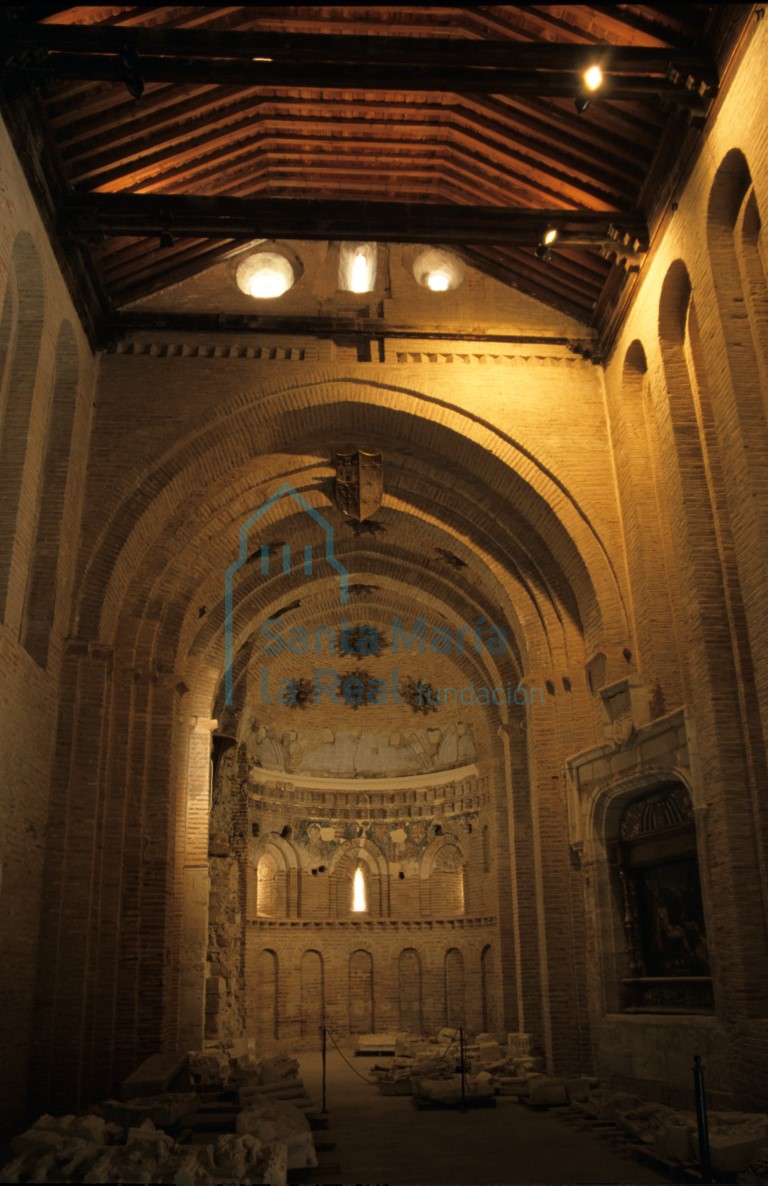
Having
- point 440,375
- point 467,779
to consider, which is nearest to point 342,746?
point 467,779

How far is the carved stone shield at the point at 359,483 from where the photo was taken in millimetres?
14953

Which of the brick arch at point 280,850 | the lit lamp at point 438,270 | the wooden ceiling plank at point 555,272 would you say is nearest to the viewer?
the wooden ceiling plank at point 555,272

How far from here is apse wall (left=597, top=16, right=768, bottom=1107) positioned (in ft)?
29.7

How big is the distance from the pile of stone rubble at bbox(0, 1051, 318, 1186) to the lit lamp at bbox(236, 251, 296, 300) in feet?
33.5

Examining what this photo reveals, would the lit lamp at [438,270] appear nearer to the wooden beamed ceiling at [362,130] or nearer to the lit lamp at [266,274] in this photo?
the wooden beamed ceiling at [362,130]

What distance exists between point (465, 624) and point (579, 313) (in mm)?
6316

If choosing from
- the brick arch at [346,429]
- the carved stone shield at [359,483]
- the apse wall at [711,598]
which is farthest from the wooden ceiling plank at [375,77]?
the carved stone shield at [359,483]

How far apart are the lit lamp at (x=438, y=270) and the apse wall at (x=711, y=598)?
2913 millimetres

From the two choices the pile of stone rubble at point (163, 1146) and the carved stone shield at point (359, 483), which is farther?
the carved stone shield at point (359, 483)

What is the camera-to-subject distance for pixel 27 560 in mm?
10820

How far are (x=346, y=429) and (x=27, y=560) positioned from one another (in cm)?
533

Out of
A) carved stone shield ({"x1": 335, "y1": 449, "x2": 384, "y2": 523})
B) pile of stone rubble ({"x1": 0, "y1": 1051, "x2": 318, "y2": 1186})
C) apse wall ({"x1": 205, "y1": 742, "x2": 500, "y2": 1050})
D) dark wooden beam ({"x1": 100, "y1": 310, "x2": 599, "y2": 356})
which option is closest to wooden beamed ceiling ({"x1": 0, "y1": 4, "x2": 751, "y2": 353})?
dark wooden beam ({"x1": 100, "y1": 310, "x2": 599, "y2": 356})

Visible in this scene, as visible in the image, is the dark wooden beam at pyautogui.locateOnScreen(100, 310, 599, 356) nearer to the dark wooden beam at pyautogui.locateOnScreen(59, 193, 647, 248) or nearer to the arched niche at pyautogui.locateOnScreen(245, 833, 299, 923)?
the dark wooden beam at pyautogui.locateOnScreen(59, 193, 647, 248)

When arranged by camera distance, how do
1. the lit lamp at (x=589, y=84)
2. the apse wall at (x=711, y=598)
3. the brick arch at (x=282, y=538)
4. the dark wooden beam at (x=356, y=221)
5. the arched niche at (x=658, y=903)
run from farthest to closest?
the brick arch at (x=282, y=538)
the dark wooden beam at (x=356, y=221)
the arched niche at (x=658, y=903)
the lit lamp at (x=589, y=84)
the apse wall at (x=711, y=598)
